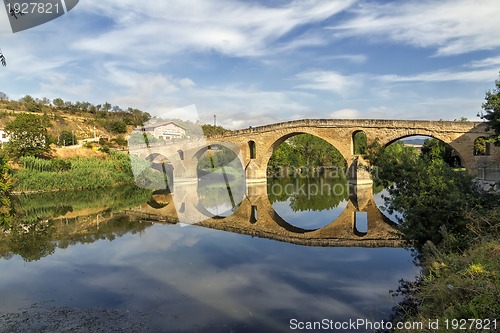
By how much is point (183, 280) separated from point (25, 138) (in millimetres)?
27488

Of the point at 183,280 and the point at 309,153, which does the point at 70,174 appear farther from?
the point at 309,153

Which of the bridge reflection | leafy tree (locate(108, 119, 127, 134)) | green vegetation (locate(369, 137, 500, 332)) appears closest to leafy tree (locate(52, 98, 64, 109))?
leafy tree (locate(108, 119, 127, 134))

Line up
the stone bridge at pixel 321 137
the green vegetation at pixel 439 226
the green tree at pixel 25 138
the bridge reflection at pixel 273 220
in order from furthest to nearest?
the green tree at pixel 25 138 → the stone bridge at pixel 321 137 → the bridge reflection at pixel 273 220 → the green vegetation at pixel 439 226

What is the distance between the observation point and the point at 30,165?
2775cm

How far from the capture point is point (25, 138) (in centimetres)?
3077

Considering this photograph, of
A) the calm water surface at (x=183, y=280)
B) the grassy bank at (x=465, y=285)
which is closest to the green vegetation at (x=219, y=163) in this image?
the calm water surface at (x=183, y=280)

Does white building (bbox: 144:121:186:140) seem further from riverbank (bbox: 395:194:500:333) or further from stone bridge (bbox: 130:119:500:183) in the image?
riverbank (bbox: 395:194:500:333)

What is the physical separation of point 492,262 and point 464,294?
0.83 m

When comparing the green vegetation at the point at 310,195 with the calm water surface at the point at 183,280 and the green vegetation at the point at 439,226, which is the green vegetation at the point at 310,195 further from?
the green vegetation at the point at 439,226

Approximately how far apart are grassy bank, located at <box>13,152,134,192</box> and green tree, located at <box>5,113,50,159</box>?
257 centimetres

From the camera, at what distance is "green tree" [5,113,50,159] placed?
30.2 m

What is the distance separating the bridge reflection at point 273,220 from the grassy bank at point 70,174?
297 inches

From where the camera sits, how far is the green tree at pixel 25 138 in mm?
30156

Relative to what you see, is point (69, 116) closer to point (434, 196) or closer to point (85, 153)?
point (85, 153)
